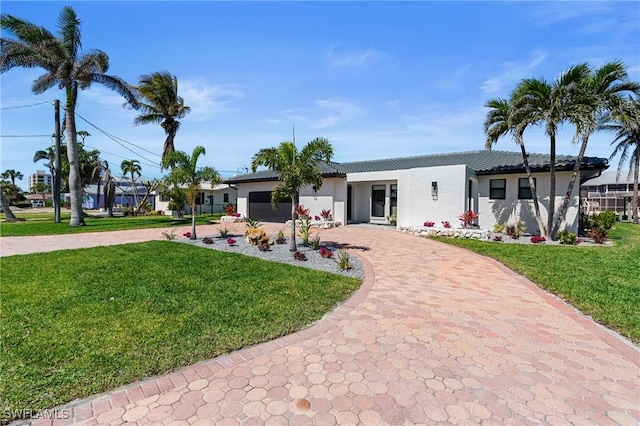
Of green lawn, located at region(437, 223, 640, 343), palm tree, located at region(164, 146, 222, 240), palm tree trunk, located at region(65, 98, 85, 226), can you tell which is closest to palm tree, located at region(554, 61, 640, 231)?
green lawn, located at region(437, 223, 640, 343)

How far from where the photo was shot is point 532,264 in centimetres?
876

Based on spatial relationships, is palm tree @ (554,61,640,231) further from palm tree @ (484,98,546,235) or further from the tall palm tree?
palm tree @ (484,98,546,235)

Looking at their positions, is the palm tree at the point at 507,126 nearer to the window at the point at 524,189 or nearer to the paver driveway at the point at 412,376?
the window at the point at 524,189

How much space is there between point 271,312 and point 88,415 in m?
2.66

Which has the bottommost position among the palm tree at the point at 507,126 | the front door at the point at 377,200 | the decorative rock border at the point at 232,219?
the decorative rock border at the point at 232,219

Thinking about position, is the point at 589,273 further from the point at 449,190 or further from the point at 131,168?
the point at 131,168

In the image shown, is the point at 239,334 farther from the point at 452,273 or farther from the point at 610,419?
the point at 452,273

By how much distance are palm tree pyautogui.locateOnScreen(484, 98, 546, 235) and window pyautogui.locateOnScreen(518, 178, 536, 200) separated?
0.77 meters

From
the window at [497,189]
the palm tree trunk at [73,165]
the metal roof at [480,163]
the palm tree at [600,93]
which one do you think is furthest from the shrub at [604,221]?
the palm tree trunk at [73,165]

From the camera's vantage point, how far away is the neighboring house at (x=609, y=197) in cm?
3272

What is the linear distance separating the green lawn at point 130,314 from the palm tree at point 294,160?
2.85 m

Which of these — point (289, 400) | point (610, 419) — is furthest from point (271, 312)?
point (610, 419)

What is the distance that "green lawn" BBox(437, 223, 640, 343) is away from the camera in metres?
5.22

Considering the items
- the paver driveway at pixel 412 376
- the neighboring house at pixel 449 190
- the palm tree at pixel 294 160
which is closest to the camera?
the paver driveway at pixel 412 376
